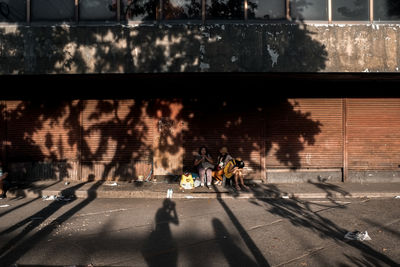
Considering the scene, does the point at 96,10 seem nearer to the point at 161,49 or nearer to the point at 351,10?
the point at 161,49

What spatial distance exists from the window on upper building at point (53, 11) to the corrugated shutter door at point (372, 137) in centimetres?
997

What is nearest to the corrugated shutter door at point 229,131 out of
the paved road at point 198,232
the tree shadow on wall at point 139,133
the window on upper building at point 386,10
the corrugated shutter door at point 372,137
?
the tree shadow on wall at point 139,133

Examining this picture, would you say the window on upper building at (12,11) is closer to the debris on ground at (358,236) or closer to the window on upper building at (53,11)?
the window on upper building at (53,11)

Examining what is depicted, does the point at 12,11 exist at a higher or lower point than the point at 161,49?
higher

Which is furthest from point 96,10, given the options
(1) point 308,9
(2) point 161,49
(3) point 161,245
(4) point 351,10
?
(4) point 351,10

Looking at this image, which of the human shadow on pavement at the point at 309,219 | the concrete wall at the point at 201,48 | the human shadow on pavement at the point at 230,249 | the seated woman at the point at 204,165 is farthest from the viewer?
the seated woman at the point at 204,165

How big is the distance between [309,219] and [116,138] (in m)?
7.36

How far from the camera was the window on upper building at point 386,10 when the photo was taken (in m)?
9.17

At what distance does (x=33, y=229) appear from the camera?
6.45 meters

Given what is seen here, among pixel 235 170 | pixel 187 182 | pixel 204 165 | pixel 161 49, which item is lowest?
pixel 187 182

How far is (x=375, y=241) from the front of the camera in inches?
226

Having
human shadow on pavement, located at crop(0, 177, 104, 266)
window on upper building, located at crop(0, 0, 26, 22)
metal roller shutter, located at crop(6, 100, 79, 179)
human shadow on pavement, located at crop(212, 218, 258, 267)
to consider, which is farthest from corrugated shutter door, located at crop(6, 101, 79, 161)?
human shadow on pavement, located at crop(212, 218, 258, 267)

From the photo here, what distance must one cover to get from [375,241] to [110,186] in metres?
7.95

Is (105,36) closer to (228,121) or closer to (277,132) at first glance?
(228,121)
